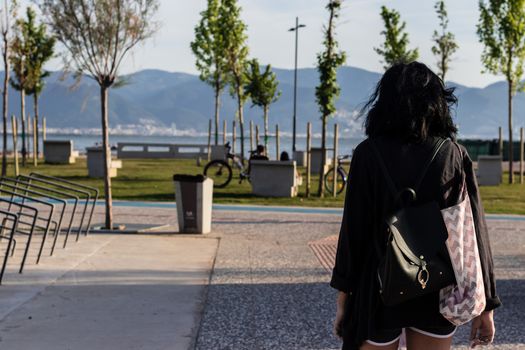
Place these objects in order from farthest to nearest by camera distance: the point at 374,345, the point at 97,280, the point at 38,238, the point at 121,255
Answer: the point at 38,238 → the point at 121,255 → the point at 97,280 → the point at 374,345

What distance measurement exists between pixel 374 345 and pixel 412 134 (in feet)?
2.39

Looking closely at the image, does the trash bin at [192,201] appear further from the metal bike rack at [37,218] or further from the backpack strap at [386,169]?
the backpack strap at [386,169]

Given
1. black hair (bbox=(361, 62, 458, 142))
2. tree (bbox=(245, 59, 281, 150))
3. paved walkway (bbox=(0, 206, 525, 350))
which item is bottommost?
paved walkway (bbox=(0, 206, 525, 350))

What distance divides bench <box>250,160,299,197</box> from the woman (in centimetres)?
1491

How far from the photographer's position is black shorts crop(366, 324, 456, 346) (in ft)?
8.28

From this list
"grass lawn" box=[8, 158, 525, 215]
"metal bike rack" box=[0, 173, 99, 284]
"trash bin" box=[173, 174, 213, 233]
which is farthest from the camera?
"grass lawn" box=[8, 158, 525, 215]

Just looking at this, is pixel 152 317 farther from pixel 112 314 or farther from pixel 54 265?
pixel 54 265

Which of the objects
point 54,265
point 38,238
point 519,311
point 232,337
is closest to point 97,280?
point 54,265

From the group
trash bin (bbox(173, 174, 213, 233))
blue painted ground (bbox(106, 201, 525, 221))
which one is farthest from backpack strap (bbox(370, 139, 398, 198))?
blue painted ground (bbox(106, 201, 525, 221))

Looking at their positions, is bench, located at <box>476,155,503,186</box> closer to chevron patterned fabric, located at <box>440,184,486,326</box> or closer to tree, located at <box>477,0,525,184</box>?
tree, located at <box>477,0,525,184</box>

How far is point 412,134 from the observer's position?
2574mm

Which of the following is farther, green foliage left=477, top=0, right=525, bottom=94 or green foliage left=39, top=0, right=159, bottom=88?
green foliage left=477, top=0, right=525, bottom=94

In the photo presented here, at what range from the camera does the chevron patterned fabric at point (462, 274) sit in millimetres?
2496

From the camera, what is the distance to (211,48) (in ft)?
115
